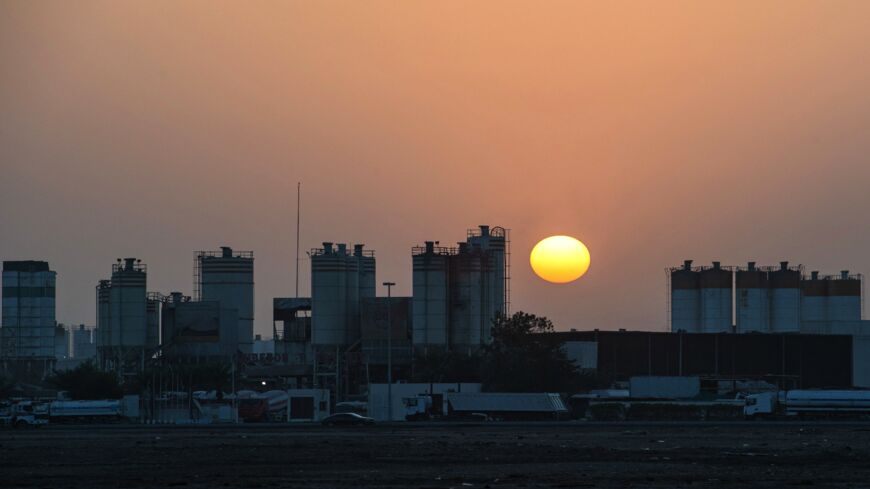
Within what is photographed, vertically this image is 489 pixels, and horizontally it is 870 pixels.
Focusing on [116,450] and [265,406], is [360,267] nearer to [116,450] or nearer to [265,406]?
[265,406]

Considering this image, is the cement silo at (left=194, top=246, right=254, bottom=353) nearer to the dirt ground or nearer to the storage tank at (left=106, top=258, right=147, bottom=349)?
the storage tank at (left=106, top=258, right=147, bottom=349)

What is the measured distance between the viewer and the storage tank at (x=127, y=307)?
163125 millimetres

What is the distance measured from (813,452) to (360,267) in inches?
3773

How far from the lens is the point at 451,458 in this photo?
207 feet

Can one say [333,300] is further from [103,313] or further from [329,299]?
[103,313]

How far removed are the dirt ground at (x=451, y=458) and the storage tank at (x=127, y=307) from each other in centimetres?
6816

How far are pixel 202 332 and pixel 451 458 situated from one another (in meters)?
101

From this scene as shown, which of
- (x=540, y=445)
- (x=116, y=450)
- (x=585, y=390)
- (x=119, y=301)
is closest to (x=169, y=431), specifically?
(x=116, y=450)

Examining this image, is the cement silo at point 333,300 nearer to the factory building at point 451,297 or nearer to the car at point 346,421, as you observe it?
the factory building at point 451,297

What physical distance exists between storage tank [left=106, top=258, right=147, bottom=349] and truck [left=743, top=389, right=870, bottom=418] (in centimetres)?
7196

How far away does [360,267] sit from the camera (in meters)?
158

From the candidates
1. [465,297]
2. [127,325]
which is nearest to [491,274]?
[465,297]

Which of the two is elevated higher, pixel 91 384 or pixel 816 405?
pixel 91 384

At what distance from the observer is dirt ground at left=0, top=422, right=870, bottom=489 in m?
51.2
